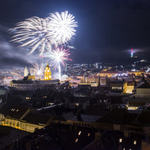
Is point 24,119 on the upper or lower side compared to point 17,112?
lower

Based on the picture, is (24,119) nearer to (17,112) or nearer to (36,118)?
(36,118)

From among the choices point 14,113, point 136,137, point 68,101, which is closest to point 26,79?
point 68,101

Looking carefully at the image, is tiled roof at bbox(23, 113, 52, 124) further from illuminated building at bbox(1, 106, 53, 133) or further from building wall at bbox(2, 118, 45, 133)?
building wall at bbox(2, 118, 45, 133)

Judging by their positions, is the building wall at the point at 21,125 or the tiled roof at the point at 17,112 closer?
the building wall at the point at 21,125

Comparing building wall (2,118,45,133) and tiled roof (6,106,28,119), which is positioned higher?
tiled roof (6,106,28,119)

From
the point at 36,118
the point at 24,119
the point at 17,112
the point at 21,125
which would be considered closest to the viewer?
the point at 36,118

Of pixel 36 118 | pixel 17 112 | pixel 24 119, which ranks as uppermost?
pixel 17 112

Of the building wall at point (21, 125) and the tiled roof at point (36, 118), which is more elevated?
the tiled roof at point (36, 118)

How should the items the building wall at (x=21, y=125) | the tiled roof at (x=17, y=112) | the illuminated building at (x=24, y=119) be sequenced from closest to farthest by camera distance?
the illuminated building at (x=24, y=119) < the building wall at (x=21, y=125) < the tiled roof at (x=17, y=112)

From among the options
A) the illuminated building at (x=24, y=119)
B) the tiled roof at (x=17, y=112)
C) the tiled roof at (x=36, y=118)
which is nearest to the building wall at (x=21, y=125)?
the illuminated building at (x=24, y=119)

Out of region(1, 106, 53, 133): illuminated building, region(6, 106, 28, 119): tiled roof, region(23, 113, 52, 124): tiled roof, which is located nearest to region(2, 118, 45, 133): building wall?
region(1, 106, 53, 133): illuminated building

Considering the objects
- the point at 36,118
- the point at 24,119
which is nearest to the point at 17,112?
the point at 24,119

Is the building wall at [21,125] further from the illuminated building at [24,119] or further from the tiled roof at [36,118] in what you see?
the tiled roof at [36,118]
